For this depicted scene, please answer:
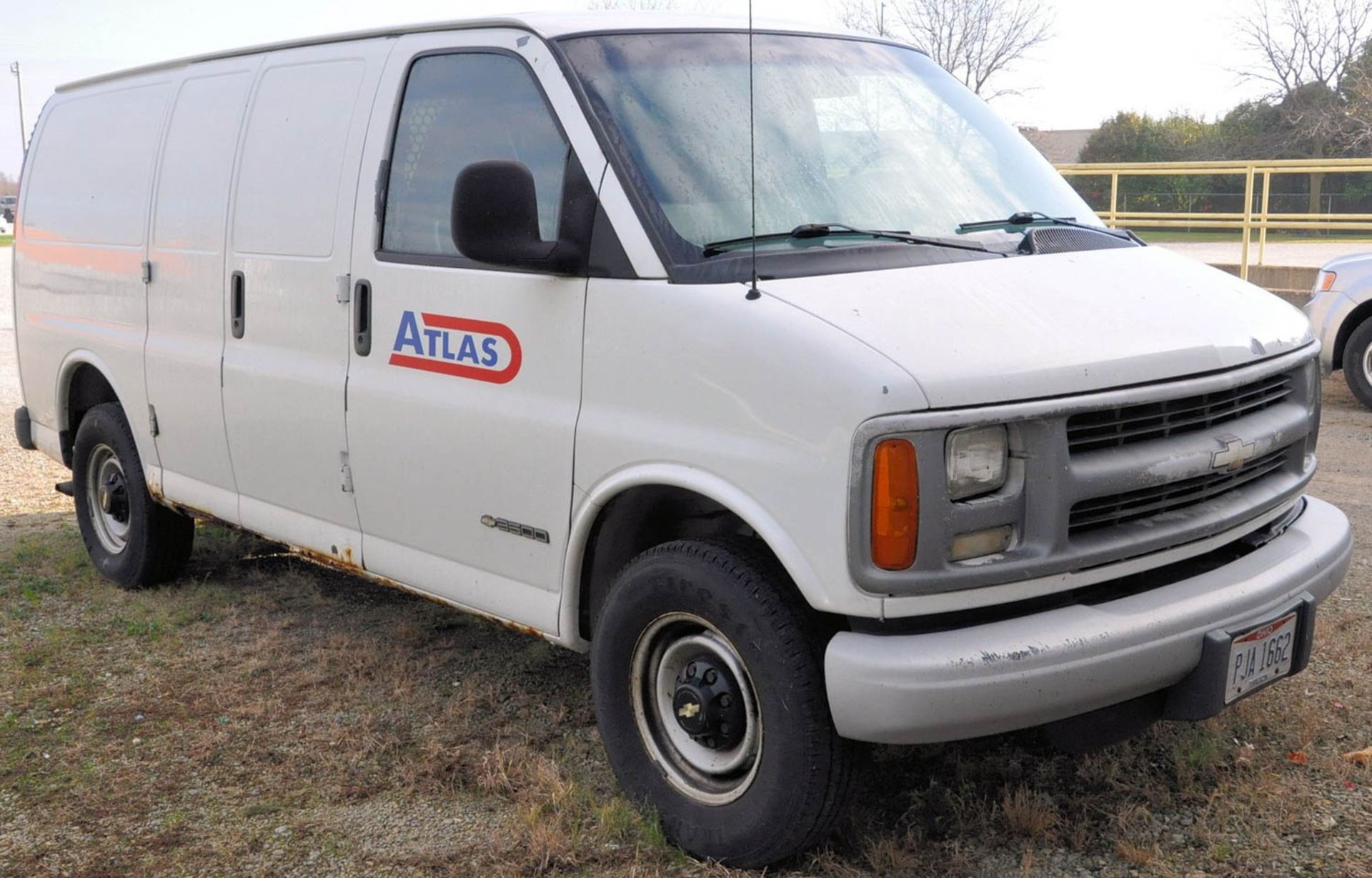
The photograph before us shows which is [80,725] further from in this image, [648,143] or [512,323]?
[648,143]

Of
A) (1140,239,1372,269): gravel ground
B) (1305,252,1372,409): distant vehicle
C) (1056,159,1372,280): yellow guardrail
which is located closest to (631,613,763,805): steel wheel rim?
(1305,252,1372,409): distant vehicle

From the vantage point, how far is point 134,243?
5664mm

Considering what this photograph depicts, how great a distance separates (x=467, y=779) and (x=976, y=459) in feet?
6.21

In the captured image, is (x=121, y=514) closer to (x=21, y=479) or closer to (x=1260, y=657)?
(x=21, y=479)

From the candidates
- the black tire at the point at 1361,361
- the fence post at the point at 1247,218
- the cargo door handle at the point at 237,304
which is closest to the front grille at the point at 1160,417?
the cargo door handle at the point at 237,304

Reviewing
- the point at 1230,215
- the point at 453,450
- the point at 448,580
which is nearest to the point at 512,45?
the point at 453,450

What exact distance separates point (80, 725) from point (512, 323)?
214cm

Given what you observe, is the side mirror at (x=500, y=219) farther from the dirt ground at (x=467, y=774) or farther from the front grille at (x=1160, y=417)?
the dirt ground at (x=467, y=774)

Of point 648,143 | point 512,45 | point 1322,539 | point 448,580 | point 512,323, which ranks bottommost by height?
point 448,580

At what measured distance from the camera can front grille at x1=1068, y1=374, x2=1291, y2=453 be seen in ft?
10.2

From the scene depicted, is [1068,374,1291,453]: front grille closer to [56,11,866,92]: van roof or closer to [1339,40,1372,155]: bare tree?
[56,11,866,92]: van roof

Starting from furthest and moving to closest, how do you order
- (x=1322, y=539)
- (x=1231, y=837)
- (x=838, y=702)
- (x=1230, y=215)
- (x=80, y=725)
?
(x=1230, y=215) → (x=80, y=725) → (x=1322, y=539) → (x=1231, y=837) → (x=838, y=702)

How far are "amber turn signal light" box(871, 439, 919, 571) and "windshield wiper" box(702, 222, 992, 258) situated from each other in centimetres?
83

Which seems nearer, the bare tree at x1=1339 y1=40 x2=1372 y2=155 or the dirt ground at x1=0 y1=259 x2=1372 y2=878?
the dirt ground at x1=0 y1=259 x2=1372 y2=878
